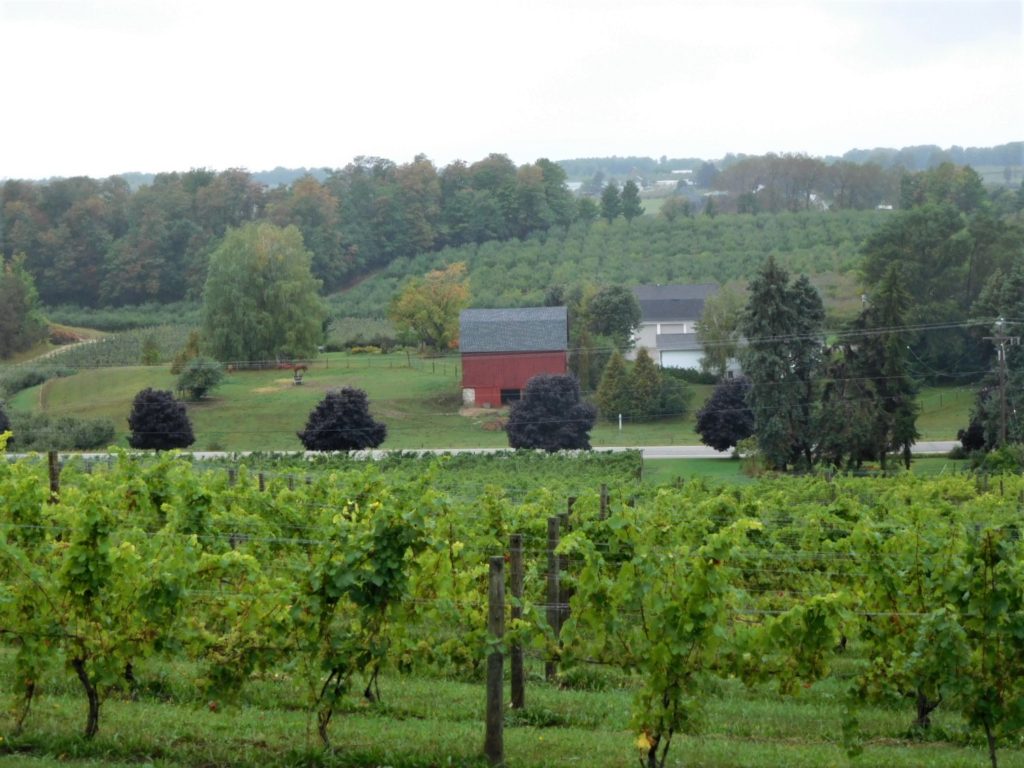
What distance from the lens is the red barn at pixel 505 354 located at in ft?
197

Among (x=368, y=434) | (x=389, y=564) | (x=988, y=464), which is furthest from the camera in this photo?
(x=368, y=434)

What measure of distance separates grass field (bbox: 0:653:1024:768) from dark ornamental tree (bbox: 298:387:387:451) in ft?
114

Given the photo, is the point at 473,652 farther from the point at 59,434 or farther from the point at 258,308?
the point at 258,308

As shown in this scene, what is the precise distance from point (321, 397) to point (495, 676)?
163ft

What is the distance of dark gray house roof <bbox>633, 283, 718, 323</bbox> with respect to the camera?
79.6 meters

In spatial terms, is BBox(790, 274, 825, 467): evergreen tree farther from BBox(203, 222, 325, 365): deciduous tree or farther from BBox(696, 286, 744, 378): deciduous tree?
BBox(203, 222, 325, 365): deciduous tree

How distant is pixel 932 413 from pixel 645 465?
20672 mm

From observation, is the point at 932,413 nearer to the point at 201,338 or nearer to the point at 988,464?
the point at 988,464

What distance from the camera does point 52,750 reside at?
10039 mm

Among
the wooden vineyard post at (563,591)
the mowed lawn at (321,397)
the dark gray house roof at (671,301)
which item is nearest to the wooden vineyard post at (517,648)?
the wooden vineyard post at (563,591)

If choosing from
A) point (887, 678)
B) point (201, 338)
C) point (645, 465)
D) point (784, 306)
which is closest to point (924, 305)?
point (784, 306)

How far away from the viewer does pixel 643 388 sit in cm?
5659

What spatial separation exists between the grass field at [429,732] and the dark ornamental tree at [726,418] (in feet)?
116

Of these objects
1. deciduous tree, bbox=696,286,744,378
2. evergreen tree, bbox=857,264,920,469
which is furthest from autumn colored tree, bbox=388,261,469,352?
evergreen tree, bbox=857,264,920,469
